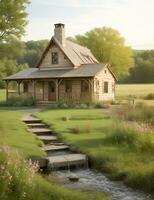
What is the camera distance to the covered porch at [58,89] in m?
45.2

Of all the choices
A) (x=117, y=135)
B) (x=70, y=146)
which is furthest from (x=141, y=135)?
(x=70, y=146)

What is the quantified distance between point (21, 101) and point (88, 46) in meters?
35.0

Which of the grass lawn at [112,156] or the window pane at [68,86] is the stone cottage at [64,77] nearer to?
the window pane at [68,86]

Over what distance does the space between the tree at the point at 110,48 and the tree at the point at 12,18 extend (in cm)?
3156

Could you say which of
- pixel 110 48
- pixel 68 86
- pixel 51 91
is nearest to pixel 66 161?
pixel 68 86

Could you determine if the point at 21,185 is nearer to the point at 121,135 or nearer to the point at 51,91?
the point at 121,135

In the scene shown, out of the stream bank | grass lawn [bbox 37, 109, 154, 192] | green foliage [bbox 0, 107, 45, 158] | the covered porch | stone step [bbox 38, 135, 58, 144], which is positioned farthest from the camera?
the covered porch

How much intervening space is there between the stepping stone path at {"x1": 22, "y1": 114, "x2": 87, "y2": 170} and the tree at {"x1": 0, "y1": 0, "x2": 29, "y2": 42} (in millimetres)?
23669

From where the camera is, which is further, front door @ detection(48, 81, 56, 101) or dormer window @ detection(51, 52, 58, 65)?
dormer window @ detection(51, 52, 58, 65)

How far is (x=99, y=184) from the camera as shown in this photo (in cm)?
1388

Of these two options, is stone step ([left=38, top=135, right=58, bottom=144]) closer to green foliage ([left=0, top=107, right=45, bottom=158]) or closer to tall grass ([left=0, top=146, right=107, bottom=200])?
green foliage ([left=0, top=107, right=45, bottom=158])

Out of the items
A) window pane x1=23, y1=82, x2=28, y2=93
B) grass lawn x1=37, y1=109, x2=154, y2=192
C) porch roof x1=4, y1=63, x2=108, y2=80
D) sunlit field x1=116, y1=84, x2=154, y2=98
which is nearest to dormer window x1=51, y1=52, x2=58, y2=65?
porch roof x1=4, y1=63, x2=108, y2=80

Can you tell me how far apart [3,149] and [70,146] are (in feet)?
26.5

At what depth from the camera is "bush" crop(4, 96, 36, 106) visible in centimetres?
4583
